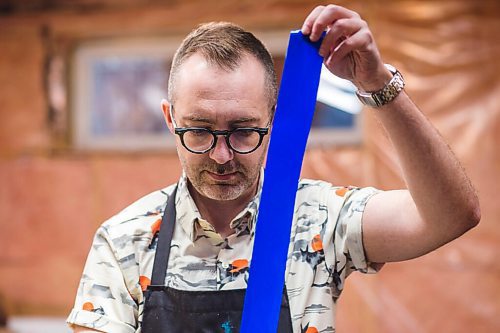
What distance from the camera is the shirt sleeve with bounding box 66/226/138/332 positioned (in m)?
1.39

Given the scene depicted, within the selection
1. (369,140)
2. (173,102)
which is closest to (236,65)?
(173,102)

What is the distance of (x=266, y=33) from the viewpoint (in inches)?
164

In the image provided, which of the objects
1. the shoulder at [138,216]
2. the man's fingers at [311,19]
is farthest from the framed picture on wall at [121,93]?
the man's fingers at [311,19]

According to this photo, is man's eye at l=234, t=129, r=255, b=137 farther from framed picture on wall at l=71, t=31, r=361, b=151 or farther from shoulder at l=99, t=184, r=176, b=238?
framed picture on wall at l=71, t=31, r=361, b=151

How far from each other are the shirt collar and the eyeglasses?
0.15m

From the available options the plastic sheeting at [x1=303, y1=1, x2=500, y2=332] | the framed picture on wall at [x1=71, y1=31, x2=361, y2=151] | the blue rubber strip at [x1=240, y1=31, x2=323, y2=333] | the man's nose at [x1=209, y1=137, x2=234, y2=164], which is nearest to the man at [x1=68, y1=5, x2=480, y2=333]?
the man's nose at [x1=209, y1=137, x2=234, y2=164]

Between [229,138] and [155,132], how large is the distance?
306 cm

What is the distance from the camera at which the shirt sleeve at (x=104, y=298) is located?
1393 millimetres

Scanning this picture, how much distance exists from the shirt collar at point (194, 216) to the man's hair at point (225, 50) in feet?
0.73

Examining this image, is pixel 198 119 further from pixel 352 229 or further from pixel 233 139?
pixel 352 229

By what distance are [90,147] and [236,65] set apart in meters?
3.21

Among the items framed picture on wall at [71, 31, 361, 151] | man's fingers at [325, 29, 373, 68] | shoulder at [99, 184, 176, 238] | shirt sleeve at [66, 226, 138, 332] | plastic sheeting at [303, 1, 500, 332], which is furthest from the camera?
framed picture on wall at [71, 31, 361, 151]

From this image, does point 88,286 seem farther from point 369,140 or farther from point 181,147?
point 369,140

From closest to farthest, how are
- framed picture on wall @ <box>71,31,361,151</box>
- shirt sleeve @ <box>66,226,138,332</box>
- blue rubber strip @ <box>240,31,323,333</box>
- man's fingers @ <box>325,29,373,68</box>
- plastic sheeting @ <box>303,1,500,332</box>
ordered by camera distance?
man's fingers @ <box>325,29,373,68</box> < blue rubber strip @ <box>240,31,323,333</box> < shirt sleeve @ <box>66,226,138,332</box> < plastic sheeting @ <box>303,1,500,332</box> < framed picture on wall @ <box>71,31,361,151</box>
